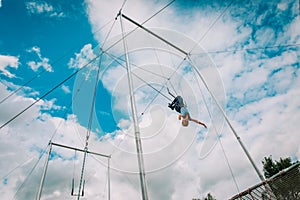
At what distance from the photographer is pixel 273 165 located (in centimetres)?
1719

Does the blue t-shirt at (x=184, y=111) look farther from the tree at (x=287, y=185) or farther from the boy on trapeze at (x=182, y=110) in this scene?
the tree at (x=287, y=185)

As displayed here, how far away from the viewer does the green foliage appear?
1641cm

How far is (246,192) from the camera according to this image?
151 inches

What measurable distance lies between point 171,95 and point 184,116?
47.7 inches

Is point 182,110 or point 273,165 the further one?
point 273,165

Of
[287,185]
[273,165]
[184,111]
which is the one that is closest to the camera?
[287,185]

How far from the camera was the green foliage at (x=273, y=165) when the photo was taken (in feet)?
53.8

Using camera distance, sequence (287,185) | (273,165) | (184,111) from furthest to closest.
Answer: (273,165) < (184,111) < (287,185)

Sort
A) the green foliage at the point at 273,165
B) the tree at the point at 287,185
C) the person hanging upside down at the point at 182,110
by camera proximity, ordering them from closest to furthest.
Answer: the tree at the point at 287,185
the person hanging upside down at the point at 182,110
the green foliage at the point at 273,165

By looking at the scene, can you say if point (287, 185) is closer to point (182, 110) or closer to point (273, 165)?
point (182, 110)

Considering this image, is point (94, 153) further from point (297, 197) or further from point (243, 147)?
point (297, 197)

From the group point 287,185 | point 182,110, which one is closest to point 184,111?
point 182,110

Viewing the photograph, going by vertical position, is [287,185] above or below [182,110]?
below

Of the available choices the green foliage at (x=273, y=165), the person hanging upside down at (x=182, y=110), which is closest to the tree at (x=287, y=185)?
the person hanging upside down at (x=182, y=110)
